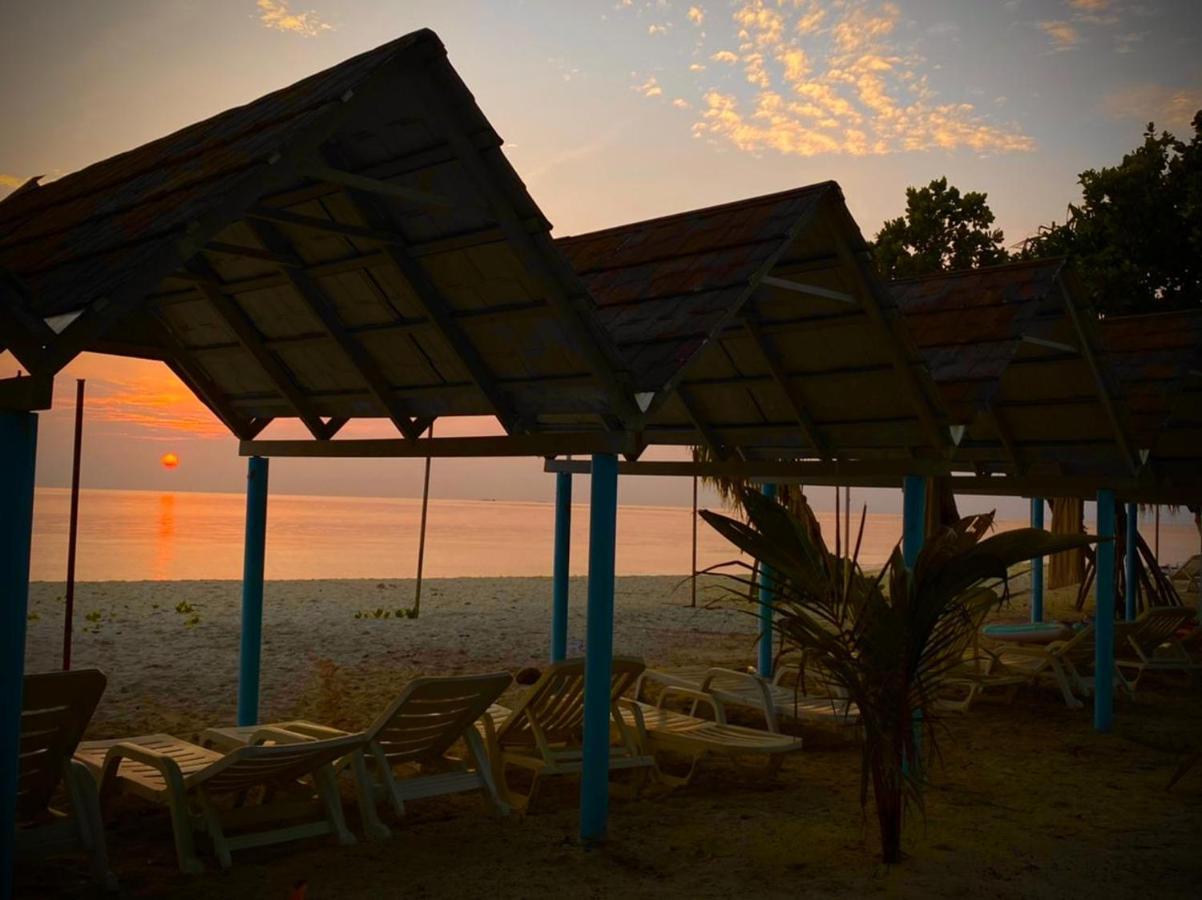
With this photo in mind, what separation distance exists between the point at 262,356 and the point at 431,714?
3620mm

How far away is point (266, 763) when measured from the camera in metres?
5.28

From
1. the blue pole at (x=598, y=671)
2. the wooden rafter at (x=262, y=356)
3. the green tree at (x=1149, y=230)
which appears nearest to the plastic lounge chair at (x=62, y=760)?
the blue pole at (x=598, y=671)

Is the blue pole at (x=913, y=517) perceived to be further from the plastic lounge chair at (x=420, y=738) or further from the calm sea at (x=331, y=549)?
the calm sea at (x=331, y=549)

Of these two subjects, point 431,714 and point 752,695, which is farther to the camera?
point 752,695

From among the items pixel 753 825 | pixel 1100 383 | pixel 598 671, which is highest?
pixel 1100 383

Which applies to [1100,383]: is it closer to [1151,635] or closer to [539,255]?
[1151,635]

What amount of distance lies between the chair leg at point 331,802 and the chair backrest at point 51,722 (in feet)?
4.14

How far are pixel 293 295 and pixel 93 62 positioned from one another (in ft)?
41.9

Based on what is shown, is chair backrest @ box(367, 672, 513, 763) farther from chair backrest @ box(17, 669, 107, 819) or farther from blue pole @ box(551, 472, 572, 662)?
blue pole @ box(551, 472, 572, 662)

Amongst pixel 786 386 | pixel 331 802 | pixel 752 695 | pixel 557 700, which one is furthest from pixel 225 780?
pixel 786 386

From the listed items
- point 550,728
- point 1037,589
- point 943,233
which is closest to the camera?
point 550,728

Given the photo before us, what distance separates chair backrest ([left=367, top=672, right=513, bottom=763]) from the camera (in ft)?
19.3

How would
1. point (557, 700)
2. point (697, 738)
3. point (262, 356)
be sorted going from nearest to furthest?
point (557, 700), point (697, 738), point (262, 356)

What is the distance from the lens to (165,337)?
901cm
